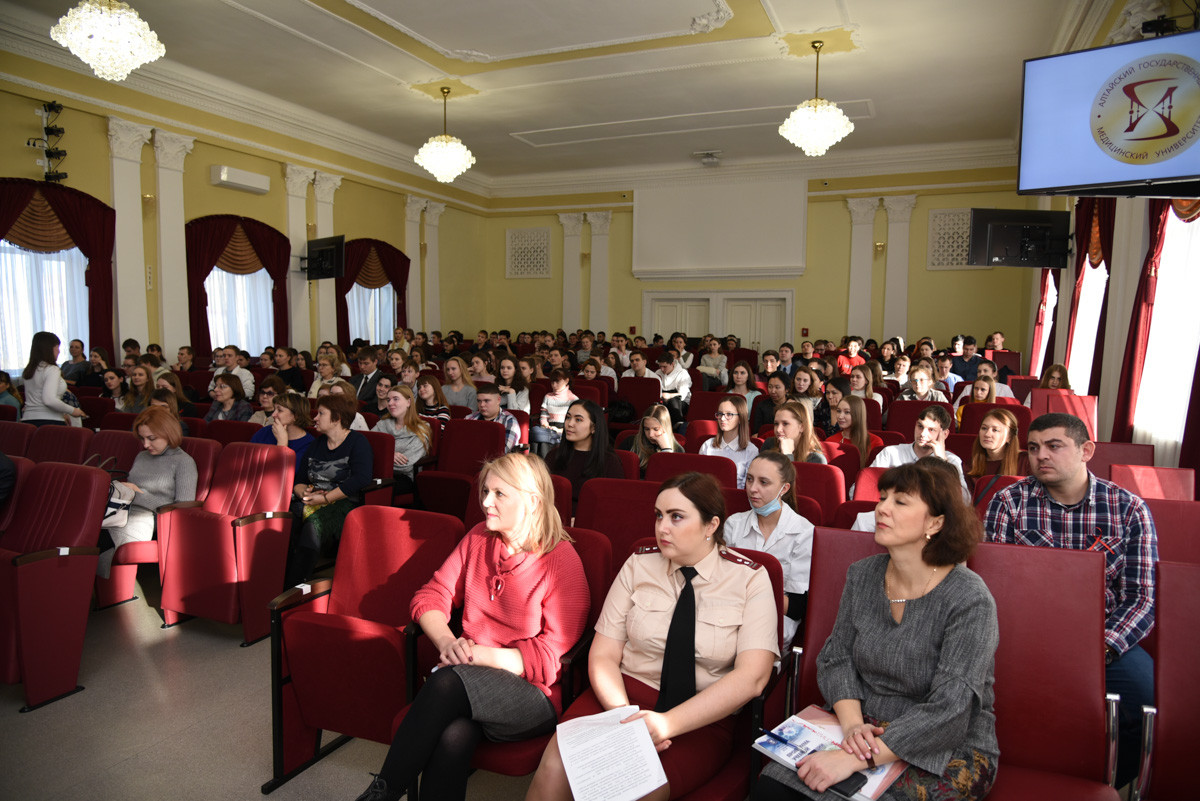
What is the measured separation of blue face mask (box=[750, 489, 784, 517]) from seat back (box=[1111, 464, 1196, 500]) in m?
1.73

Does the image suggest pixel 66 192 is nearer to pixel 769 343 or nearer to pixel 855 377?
pixel 855 377

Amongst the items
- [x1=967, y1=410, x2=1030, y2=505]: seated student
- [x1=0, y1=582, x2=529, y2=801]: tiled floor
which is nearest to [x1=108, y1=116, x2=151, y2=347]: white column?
[x1=0, y1=582, x2=529, y2=801]: tiled floor

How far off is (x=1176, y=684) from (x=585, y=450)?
272 centimetres

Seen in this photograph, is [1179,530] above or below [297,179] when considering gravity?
below

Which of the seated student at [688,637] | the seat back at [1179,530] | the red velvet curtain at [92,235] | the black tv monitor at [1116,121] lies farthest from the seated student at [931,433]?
the red velvet curtain at [92,235]

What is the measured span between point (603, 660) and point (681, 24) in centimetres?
753

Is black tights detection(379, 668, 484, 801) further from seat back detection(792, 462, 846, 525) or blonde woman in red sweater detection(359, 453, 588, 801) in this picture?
seat back detection(792, 462, 846, 525)

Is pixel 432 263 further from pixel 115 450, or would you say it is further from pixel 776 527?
pixel 776 527

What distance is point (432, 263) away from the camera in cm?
1449

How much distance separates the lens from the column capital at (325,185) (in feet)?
Result: 38.4

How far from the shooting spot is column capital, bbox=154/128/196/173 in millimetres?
9352

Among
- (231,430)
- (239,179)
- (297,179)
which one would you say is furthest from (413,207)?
(231,430)

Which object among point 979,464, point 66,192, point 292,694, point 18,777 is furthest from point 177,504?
point 66,192

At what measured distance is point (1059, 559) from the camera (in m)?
1.94
